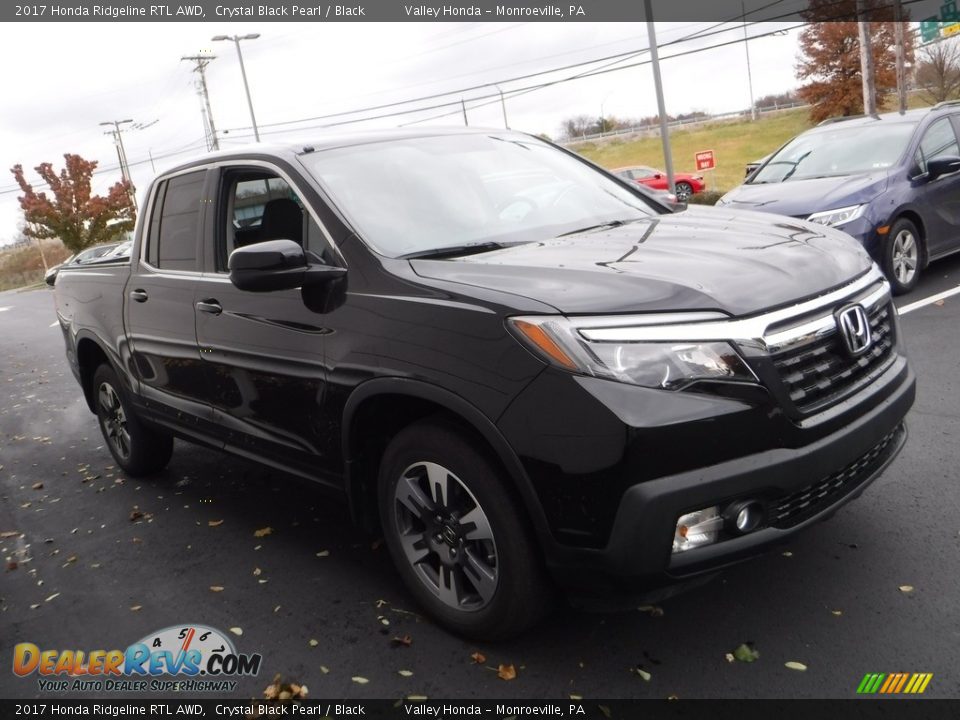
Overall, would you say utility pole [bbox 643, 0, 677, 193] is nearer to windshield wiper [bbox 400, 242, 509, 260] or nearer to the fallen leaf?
windshield wiper [bbox 400, 242, 509, 260]

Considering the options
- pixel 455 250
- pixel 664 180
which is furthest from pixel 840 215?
pixel 664 180

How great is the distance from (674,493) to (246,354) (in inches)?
85.2

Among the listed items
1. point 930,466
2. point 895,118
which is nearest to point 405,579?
point 930,466

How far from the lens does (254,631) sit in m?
3.52

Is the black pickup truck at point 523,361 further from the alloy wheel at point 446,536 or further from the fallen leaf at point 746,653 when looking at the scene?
the fallen leaf at point 746,653

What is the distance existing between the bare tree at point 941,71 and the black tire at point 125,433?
50.1 m

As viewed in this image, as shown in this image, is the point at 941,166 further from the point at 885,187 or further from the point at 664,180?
the point at 664,180

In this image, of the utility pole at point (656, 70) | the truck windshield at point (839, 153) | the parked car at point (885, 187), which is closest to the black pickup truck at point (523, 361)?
the parked car at point (885, 187)

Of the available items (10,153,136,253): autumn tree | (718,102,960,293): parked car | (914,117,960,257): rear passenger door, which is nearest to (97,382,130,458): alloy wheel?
(718,102,960,293): parked car

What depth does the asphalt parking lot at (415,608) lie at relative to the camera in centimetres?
290

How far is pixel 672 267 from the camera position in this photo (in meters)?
2.89

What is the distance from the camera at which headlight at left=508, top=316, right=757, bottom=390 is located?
2547 millimetres

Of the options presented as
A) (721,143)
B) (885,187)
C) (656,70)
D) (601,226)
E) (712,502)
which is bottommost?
(712,502)

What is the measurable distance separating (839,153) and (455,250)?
7.05m
